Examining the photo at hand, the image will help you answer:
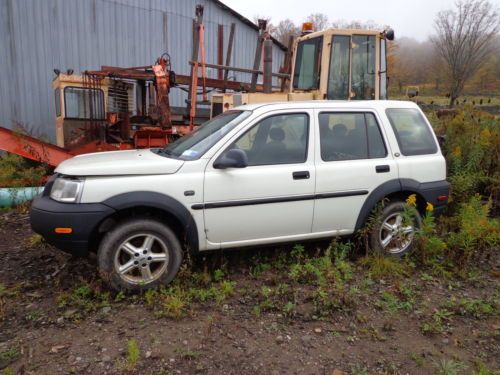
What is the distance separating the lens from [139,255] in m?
3.66

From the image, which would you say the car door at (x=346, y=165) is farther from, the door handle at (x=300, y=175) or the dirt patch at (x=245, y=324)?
the dirt patch at (x=245, y=324)

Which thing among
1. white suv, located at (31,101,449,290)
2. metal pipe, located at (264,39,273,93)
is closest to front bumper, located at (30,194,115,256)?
white suv, located at (31,101,449,290)

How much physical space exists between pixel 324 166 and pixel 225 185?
42.8 inches

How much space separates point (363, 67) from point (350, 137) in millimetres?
4045

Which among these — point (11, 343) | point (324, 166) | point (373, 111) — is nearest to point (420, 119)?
point (373, 111)

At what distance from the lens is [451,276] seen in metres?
4.45

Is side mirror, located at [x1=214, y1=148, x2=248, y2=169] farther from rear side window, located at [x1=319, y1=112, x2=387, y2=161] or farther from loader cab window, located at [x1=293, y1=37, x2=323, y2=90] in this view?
loader cab window, located at [x1=293, y1=37, x2=323, y2=90]

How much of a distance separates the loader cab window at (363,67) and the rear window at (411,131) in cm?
319

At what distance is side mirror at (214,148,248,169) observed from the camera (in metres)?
3.72

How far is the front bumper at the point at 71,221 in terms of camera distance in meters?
3.43

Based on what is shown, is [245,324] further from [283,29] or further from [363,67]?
[283,29]

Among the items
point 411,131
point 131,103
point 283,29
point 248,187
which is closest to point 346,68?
point 411,131

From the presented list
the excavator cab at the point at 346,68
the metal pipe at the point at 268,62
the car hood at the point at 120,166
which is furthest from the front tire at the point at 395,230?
the metal pipe at the point at 268,62

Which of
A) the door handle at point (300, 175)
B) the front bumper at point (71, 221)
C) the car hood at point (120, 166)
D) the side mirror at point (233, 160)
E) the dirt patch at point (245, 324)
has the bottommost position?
the dirt patch at point (245, 324)
